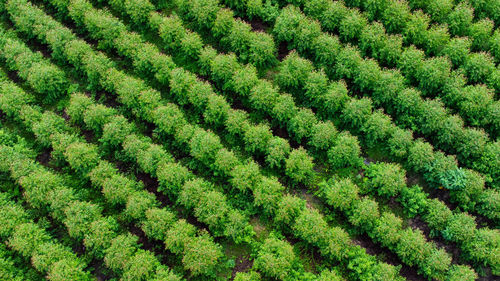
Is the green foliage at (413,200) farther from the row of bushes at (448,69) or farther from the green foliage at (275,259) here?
the green foliage at (275,259)

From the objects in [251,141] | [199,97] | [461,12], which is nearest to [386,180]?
[251,141]

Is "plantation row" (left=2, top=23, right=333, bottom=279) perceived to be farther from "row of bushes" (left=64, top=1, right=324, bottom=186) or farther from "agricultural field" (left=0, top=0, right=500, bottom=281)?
"row of bushes" (left=64, top=1, right=324, bottom=186)

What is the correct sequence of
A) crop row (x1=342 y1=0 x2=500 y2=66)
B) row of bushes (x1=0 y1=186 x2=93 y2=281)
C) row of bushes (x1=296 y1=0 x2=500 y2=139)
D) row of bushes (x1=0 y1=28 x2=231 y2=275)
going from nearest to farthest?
1. row of bushes (x1=0 y1=186 x2=93 y2=281)
2. row of bushes (x1=0 y1=28 x2=231 y2=275)
3. row of bushes (x1=296 y1=0 x2=500 y2=139)
4. crop row (x1=342 y1=0 x2=500 y2=66)

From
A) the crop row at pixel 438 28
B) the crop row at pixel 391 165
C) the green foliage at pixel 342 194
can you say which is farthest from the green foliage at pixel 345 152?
the crop row at pixel 438 28

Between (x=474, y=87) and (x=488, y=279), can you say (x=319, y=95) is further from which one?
(x=488, y=279)

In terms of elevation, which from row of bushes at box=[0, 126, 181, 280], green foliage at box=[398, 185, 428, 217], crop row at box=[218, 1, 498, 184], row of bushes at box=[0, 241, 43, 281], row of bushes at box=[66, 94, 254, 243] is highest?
crop row at box=[218, 1, 498, 184]

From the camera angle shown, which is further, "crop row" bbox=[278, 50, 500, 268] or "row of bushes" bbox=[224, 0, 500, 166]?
"row of bushes" bbox=[224, 0, 500, 166]

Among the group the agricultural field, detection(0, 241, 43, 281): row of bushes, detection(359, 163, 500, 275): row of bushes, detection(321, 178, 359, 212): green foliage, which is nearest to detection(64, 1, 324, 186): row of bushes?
the agricultural field
